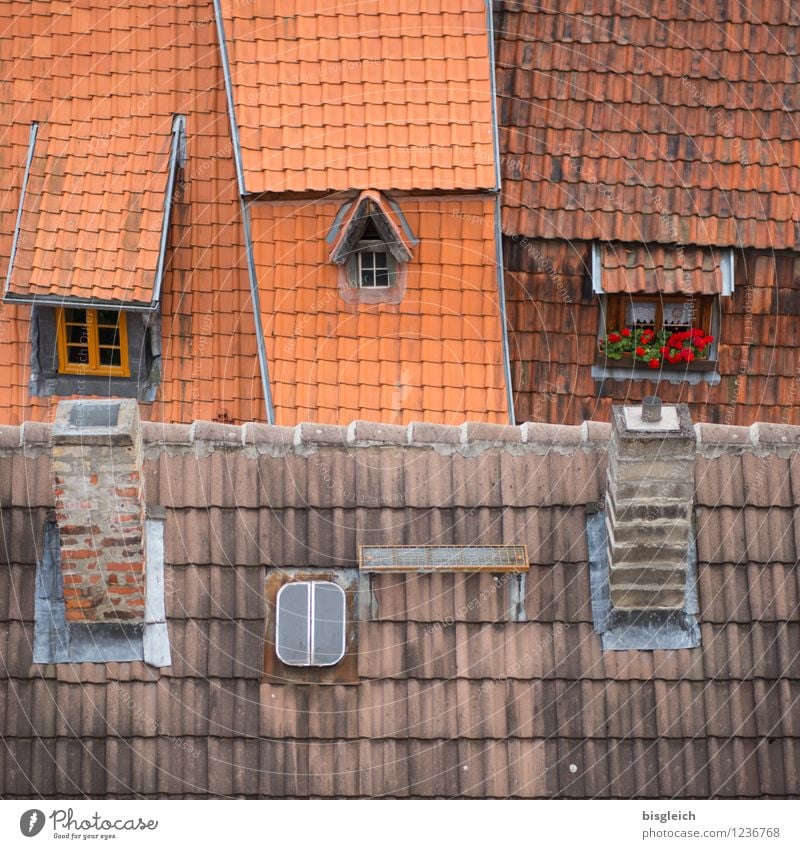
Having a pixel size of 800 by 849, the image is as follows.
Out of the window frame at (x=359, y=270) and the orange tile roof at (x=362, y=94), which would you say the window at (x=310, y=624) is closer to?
the window frame at (x=359, y=270)

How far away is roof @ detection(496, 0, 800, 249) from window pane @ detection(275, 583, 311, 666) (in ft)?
27.3

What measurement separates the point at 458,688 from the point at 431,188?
7.75 metres

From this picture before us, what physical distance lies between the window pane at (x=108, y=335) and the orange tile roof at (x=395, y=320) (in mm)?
2120

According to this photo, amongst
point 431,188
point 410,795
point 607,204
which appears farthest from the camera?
point 607,204

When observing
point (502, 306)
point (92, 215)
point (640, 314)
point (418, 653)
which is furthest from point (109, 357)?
point (418, 653)

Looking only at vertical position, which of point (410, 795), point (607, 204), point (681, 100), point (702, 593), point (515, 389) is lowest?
point (410, 795)

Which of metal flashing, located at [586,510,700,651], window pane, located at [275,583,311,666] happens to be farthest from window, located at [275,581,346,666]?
metal flashing, located at [586,510,700,651]

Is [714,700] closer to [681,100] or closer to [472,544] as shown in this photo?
[472,544]

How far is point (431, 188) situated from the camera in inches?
799

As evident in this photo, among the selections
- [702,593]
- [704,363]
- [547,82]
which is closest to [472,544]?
[702,593]

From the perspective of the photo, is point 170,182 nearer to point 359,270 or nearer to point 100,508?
point 359,270

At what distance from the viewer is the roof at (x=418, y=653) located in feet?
47.1

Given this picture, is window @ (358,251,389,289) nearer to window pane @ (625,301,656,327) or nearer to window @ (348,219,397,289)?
window @ (348,219,397,289)

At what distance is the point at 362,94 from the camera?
20.9 meters
